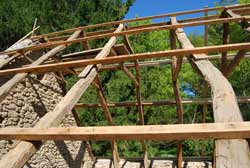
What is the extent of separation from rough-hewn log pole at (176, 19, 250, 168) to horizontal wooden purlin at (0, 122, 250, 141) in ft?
0.20

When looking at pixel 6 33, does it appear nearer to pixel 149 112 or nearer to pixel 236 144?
pixel 149 112

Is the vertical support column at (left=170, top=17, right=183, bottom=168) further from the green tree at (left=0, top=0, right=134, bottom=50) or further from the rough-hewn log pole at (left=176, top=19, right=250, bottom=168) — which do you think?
the green tree at (left=0, top=0, right=134, bottom=50)

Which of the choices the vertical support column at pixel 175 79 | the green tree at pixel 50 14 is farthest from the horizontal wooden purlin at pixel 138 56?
the green tree at pixel 50 14

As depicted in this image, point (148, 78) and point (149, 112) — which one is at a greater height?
point (148, 78)

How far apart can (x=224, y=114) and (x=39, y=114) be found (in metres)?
5.42

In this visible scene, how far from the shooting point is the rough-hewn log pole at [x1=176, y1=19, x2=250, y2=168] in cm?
142

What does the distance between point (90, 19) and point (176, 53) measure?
31.3 feet

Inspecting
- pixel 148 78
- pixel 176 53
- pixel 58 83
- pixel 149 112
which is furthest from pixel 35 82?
pixel 148 78

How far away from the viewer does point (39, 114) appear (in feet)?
21.2

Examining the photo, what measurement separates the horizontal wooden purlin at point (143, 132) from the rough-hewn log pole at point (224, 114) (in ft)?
0.20

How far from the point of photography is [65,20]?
38.2ft

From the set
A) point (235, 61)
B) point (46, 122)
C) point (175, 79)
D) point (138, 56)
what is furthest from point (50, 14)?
point (46, 122)

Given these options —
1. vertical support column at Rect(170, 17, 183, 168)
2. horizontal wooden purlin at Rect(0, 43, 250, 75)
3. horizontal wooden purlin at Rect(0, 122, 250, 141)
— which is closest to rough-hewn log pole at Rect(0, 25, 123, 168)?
horizontal wooden purlin at Rect(0, 122, 250, 141)

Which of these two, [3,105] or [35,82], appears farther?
[35,82]
